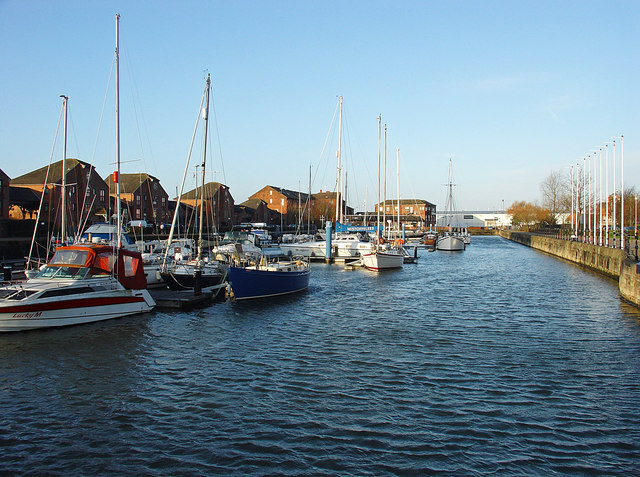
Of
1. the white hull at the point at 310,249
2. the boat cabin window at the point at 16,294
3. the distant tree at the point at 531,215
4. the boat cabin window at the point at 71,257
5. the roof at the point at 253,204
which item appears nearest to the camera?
the boat cabin window at the point at 16,294

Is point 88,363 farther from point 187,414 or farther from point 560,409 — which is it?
point 560,409

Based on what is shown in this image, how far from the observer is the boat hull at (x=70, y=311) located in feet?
60.9

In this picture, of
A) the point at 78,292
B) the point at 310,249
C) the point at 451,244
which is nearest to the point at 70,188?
the point at 310,249

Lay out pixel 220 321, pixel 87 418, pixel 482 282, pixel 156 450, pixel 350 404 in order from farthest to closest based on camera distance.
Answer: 1. pixel 482 282
2. pixel 220 321
3. pixel 350 404
4. pixel 87 418
5. pixel 156 450

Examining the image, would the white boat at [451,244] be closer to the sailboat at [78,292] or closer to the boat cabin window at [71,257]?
the sailboat at [78,292]

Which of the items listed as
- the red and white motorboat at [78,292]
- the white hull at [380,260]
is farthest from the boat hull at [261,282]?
the white hull at [380,260]

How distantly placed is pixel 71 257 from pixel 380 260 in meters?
29.3

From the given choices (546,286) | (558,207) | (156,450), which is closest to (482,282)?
(546,286)

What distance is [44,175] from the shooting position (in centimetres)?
7100

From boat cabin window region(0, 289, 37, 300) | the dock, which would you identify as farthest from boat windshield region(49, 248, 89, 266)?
the dock

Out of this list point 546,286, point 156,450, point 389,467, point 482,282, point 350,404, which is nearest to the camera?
point 389,467

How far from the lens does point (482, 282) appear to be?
124 ft

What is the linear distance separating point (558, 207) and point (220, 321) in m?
93.0

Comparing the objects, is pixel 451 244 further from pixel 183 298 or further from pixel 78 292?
pixel 78 292
